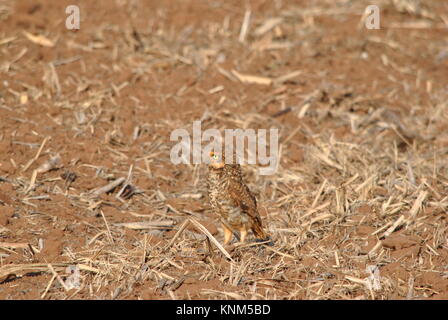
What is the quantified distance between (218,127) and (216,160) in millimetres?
2322

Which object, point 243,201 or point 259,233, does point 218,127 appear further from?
point 259,233

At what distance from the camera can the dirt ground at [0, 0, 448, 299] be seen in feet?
18.1

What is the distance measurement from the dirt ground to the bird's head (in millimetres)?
678

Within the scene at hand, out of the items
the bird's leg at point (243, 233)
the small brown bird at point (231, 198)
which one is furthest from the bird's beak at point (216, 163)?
the bird's leg at point (243, 233)

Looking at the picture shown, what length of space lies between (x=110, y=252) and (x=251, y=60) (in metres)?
4.96

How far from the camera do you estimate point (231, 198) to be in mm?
6027

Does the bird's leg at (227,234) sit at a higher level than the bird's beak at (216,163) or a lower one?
lower

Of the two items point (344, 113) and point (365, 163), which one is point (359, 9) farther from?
point (365, 163)

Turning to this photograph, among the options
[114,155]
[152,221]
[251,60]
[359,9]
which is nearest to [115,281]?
[152,221]

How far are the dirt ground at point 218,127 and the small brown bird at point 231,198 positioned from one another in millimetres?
238

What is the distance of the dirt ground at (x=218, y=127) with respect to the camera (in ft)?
18.1

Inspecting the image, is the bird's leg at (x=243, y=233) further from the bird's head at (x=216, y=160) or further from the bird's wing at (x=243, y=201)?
the bird's head at (x=216, y=160)

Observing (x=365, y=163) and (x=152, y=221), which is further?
(x=365, y=163)

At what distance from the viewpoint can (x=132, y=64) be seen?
9250 millimetres
